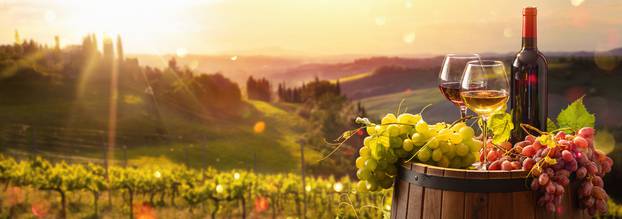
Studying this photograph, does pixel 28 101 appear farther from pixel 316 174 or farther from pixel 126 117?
pixel 316 174

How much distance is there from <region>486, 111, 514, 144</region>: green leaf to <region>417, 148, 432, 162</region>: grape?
31cm

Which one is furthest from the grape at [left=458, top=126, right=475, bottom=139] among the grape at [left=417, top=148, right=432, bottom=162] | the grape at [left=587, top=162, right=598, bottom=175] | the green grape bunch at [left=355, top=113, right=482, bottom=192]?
the grape at [left=587, top=162, right=598, bottom=175]

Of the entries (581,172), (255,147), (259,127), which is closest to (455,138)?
(581,172)

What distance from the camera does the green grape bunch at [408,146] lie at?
2.03 metres

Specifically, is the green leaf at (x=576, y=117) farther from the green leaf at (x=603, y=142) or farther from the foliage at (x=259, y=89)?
the foliage at (x=259, y=89)

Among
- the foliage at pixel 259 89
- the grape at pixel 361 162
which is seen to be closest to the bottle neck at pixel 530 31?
the grape at pixel 361 162

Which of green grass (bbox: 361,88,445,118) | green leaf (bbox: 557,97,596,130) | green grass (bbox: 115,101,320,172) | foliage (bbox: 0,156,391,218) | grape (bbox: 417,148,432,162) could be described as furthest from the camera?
green grass (bbox: 115,101,320,172)

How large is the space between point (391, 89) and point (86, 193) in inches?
265

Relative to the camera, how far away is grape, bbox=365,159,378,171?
215 cm

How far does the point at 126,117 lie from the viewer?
18469 millimetres

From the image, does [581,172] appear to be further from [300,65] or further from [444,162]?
[300,65]

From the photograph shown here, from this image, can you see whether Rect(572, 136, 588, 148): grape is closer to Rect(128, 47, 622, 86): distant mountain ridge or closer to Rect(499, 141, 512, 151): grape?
Rect(499, 141, 512, 151): grape

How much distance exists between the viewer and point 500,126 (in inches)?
88.0

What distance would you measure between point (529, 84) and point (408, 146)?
Answer: 467mm
